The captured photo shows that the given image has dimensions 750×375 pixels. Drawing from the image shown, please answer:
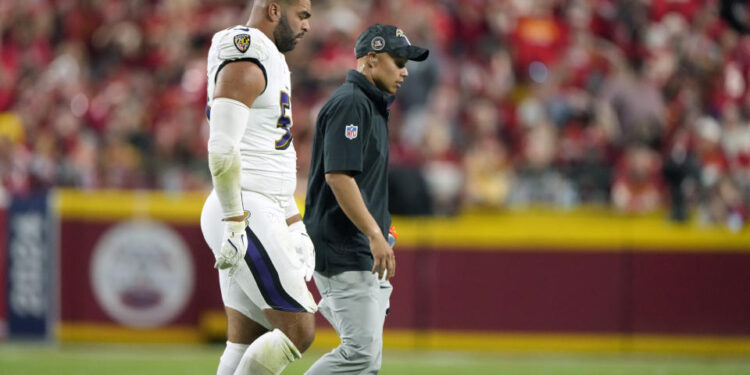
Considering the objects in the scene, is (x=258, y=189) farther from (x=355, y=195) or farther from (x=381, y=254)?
(x=381, y=254)

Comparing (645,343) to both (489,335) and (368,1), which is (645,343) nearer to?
(489,335)

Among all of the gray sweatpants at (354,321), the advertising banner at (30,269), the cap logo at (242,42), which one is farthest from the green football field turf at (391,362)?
the cap logo at (242,42)

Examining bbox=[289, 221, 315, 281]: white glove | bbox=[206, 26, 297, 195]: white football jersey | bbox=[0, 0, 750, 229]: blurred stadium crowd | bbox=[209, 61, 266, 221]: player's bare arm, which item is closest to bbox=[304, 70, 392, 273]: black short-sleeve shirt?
bbox=[289, 221, 315, 281]: white glove

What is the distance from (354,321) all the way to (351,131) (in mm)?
903

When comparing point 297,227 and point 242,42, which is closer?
point 242,42

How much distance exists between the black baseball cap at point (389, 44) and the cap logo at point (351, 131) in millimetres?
454

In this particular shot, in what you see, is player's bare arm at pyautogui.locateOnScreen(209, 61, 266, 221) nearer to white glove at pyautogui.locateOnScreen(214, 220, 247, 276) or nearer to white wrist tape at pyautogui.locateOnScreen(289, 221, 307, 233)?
white glove at pyautogui.locateOnScreen(214, 220, 247, 276)

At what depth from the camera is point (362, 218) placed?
5152 millimetres

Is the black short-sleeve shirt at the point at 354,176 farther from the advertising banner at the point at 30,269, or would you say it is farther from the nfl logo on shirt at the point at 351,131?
the advertising banner at the point at 30,269

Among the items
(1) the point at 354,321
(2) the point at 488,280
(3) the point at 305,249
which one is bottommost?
(2) the point at 488,280

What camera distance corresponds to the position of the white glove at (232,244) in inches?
193

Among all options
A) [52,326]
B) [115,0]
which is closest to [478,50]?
[115,0]

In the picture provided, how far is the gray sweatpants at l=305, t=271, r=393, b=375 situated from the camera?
534 centimetres

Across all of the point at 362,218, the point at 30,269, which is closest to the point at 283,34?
the point at 362,218
